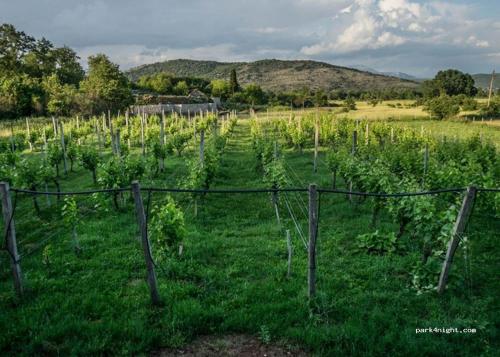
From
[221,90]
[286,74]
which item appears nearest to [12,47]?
[221,90]

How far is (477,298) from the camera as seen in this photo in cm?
567

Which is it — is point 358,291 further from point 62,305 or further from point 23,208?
point 23,208

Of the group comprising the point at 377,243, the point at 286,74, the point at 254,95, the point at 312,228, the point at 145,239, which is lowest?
the point at 377,243

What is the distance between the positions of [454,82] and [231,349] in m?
71.5

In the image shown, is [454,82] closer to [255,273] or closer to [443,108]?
[443,108]

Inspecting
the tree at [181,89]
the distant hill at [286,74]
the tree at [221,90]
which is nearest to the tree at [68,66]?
the tree at [181,89]

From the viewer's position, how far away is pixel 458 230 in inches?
209

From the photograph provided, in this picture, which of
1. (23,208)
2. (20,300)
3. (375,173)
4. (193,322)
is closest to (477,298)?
(375,173)

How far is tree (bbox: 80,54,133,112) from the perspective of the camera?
4738 centimetres

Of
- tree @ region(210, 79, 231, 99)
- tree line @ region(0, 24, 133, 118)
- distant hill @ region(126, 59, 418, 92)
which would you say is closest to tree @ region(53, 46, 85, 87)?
tree line @ region(0, 24, 133, 118)

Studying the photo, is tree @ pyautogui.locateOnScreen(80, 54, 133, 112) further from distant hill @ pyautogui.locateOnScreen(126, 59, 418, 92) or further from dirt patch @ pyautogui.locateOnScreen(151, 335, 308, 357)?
distant hill @ pyautogui.locateOnScreen(126, 59, 418, 92)

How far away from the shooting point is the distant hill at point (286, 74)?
12444cm

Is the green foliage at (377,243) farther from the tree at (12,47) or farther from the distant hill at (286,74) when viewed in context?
the distant hill at (286,74)

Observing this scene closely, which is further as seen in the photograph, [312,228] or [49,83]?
[49,83]
